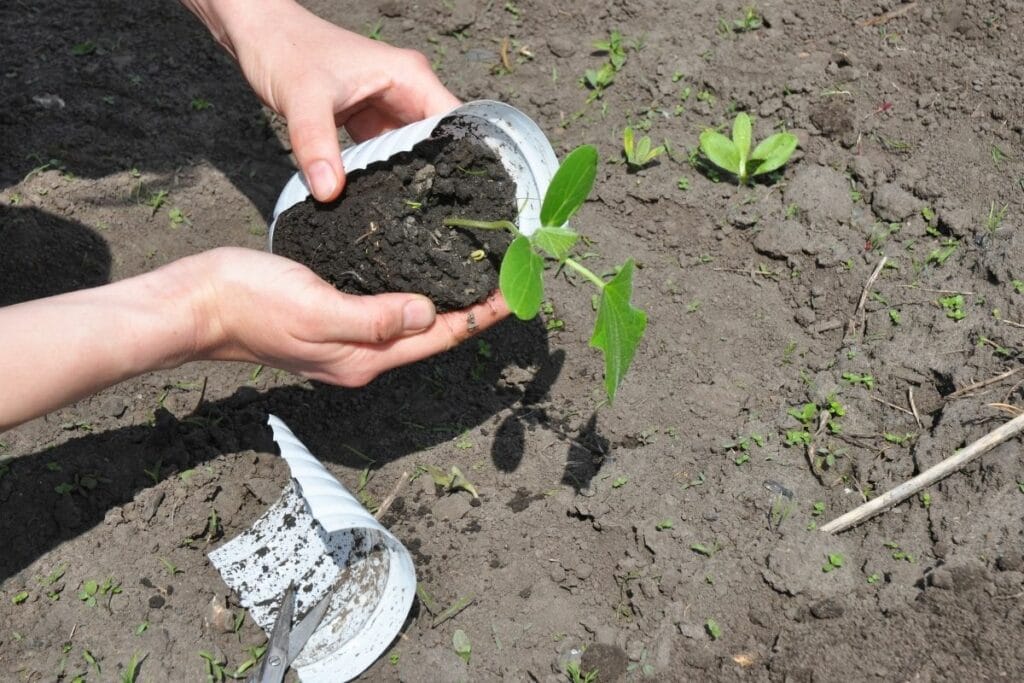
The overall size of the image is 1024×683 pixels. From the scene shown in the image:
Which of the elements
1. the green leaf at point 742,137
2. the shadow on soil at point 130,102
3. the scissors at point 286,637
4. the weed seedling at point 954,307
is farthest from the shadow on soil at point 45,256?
the weed seedling at point 954,307

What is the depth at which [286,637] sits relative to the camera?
1872mm

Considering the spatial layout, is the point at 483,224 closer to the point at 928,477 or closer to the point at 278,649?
the point at 278,649

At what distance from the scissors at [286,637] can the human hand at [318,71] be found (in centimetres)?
85

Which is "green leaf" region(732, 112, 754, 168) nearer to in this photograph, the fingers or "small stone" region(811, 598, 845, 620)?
the fingers

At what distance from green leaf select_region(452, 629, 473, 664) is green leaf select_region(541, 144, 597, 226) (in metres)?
0.86

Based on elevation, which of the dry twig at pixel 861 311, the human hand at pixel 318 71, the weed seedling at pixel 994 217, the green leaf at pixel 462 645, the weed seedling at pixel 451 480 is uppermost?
the human hand at pixel 318 71

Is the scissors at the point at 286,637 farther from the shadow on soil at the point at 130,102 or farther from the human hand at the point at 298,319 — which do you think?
the shadow on soil at the point at 130,102

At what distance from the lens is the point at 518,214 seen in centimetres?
208

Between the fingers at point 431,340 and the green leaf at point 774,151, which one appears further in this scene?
the green leaf at point 774,151

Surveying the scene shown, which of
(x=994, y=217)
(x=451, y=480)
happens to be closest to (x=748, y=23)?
(x=994, y=217)

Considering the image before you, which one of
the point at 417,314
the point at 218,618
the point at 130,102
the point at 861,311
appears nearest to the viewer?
the point at 417,314

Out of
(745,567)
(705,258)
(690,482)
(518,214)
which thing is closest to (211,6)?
(518,214)

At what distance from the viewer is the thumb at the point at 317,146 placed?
1.92 metres

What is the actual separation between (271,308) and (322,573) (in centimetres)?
65
